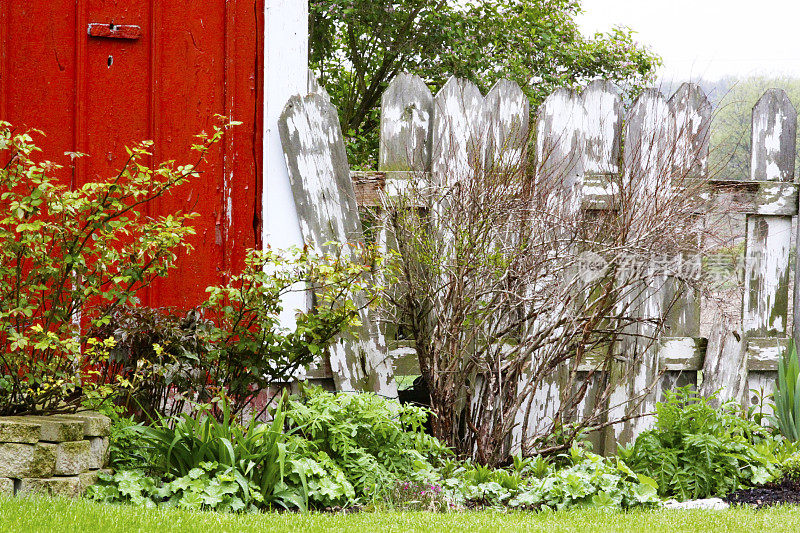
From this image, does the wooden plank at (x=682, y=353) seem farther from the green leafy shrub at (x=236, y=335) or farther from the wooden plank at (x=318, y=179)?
the green leafy shrub at (x=236, y=335)

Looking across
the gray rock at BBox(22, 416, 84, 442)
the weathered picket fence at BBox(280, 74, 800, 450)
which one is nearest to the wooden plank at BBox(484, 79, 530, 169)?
the weathered picket fence at BBox(280, 74, 800, 450)

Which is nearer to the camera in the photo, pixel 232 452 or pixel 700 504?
pixel 232 452

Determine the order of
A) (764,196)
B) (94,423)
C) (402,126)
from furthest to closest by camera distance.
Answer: (764,196) < (402,126) < (94,423)

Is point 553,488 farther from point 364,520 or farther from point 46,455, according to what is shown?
point 46,455

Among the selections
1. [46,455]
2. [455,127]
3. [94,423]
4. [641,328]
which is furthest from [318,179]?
[641,328]

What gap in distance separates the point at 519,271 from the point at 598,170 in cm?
113

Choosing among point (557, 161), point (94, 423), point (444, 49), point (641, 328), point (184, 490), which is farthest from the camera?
point (444, 49)

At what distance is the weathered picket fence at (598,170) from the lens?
4.42m

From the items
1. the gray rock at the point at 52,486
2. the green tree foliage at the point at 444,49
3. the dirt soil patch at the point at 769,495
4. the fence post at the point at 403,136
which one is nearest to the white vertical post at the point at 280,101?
the fence post at the point at 403,136

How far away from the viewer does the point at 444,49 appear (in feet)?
30.5

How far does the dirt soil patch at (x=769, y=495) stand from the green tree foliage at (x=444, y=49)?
225 inches

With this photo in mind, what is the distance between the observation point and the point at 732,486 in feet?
12.8

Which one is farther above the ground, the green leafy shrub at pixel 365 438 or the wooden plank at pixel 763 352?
the wooden plank at pixel 763 352

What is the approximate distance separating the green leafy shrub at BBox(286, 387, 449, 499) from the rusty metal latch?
7.69 ft
